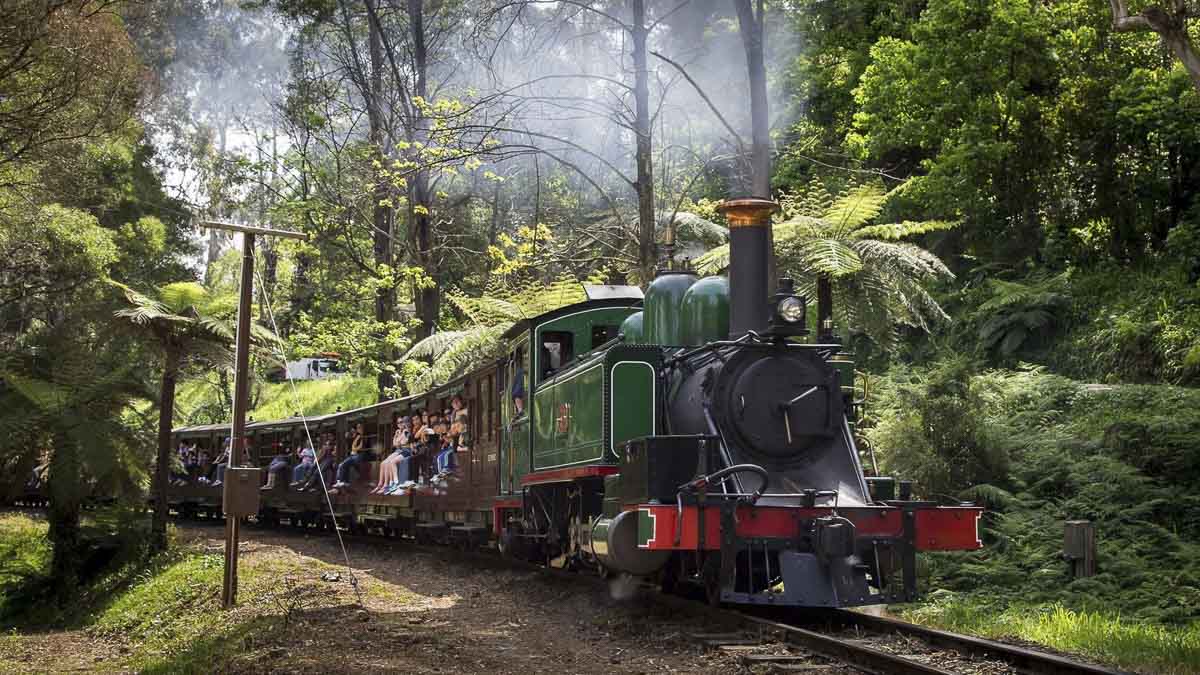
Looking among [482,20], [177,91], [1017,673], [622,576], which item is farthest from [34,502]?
[1017,673]

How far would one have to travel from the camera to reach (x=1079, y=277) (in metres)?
17.5

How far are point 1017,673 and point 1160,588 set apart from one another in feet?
14.1

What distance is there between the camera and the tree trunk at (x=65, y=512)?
1683 cm

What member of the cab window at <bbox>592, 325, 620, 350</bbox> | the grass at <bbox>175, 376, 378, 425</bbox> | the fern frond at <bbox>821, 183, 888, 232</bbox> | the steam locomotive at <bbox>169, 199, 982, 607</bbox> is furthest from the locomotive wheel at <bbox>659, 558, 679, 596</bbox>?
the grass at <bbox>175, 376, 378, 425</bbox>

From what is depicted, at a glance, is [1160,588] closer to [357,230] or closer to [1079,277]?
[1079,277]

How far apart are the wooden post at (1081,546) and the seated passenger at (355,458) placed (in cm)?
1367

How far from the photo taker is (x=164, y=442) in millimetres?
17031

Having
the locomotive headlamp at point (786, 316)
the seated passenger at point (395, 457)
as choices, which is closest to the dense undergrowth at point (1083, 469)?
the locomotive headlamp at point (786, 316)

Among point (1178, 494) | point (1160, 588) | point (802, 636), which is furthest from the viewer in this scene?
point (1178, 494)

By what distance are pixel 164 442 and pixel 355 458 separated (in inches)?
200

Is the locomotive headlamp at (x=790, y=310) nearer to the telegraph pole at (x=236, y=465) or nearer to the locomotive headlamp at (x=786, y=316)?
the locomotive headlamp at (x=786, y=316)

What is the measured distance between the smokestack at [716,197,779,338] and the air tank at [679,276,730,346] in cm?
48

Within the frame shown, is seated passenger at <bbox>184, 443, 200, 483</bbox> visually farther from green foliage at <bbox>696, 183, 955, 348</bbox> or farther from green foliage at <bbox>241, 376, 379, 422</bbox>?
green foliage at <bbox>696, 183, 955, 348</bbox>

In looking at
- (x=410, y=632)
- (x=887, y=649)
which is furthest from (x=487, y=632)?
(x=887, y=649)
